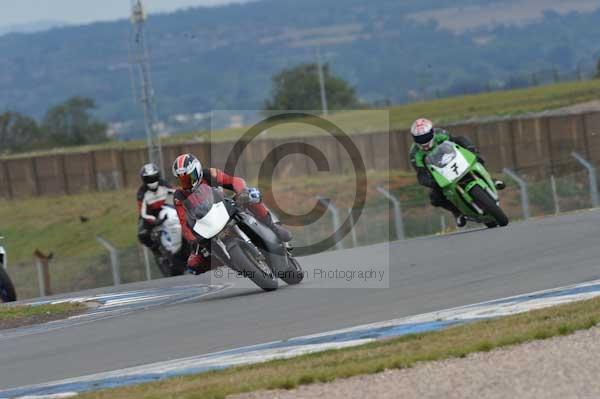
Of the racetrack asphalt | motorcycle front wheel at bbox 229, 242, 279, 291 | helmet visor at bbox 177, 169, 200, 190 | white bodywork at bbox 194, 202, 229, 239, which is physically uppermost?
helmet visor at bbox 177, 169, 200, 190

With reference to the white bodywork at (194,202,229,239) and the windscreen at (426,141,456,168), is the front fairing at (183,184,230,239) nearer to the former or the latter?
the white bodywork at (194,202,229,239)

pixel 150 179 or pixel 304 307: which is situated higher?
pixel 150 179

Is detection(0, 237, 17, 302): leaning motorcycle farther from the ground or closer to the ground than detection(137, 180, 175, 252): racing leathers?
closer to the ground

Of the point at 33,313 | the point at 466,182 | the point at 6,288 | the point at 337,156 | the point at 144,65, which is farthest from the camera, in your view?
the point at 337,156

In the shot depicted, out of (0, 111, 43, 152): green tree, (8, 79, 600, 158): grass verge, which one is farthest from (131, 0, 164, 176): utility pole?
(0, 111, 43, 152): green tree

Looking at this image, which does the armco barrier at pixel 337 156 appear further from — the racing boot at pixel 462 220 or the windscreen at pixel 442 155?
the windscreen at pixel 442 155

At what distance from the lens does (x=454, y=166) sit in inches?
685

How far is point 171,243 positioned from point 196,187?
650 centimetres

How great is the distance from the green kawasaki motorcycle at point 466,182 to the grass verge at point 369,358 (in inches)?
306

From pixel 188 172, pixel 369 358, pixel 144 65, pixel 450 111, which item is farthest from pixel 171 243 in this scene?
pixel 450 111

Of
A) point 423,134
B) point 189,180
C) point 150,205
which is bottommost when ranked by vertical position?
point 150,205

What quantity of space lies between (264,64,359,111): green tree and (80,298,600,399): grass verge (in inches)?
4008

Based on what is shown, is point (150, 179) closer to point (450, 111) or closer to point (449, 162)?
point (449, 162)

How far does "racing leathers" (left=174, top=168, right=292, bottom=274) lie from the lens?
12.9 metres
